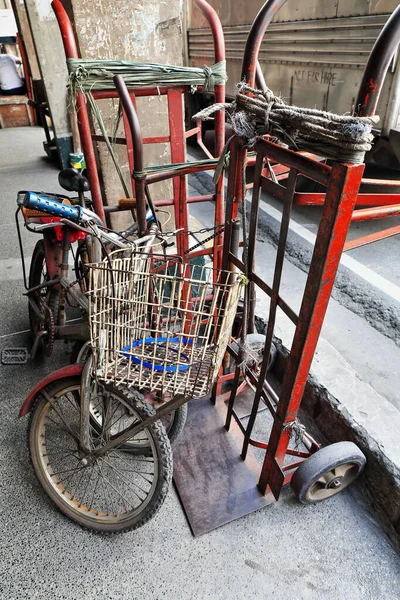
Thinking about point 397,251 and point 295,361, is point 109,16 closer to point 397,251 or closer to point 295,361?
point 295,361

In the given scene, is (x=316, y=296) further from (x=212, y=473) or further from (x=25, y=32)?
(x=25, y=32)

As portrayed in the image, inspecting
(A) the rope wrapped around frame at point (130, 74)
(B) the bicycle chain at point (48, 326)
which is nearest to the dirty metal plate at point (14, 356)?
Answer: (B) the bicycle chain at point (48, 326)

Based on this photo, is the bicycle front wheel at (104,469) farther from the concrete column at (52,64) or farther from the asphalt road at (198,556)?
the concrete column at (52,64)

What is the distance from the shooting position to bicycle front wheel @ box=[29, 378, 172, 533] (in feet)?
5.54

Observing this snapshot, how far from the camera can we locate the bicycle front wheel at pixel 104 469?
1688 mm

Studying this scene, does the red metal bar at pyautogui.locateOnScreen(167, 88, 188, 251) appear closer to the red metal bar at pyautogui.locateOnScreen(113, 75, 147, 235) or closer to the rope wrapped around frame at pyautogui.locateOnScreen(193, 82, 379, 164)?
the red metal bar at pyautogui.locateOnScreen(113, 75, 147, 235)

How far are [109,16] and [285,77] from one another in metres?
3.23

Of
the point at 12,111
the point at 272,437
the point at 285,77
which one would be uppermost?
the point at 285,77

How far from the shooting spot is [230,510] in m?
1.92

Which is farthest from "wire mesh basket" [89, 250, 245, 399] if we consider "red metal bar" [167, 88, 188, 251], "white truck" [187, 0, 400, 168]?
"white truck" [187, 0, 400, 168]

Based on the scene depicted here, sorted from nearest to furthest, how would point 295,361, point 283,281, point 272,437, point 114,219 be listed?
point 295,361 < point 272,437 < point 283,281 < point 114,219

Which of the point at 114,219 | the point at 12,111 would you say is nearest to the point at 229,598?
the point at 114,219

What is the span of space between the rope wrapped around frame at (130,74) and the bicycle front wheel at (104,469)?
156cm

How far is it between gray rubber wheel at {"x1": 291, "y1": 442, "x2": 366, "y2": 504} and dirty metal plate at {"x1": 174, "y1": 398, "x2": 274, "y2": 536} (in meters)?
0.22
